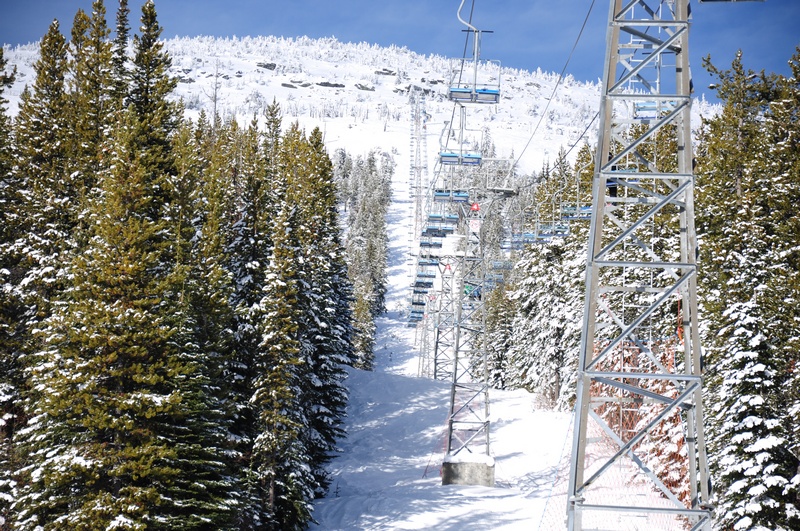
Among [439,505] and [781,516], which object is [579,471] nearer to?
[781,516]

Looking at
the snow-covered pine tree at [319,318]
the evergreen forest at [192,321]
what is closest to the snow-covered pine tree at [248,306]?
the evergreen forest at [192,321]

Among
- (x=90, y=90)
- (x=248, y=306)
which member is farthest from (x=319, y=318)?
(x=90, y=90)

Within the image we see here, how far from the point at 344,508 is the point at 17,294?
14.5m

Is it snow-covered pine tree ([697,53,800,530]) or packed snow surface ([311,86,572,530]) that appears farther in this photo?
packed snow surface ([311,86,572,530])

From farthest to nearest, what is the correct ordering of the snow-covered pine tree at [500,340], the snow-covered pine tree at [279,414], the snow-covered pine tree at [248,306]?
the snow-covered pine tree at [500,340], the snow-covered pine tree at [279,414], the snow-covered pine tree at [248,306]

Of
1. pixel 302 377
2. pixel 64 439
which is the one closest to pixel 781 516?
pixel 302 377

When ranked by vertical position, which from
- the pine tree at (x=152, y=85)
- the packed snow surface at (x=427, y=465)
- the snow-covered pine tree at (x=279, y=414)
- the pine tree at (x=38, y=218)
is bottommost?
the packed snow surface at (x=427, y=465)

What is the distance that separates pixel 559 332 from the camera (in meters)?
41.0

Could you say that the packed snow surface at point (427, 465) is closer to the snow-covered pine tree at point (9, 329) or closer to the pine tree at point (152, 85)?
the snow-covered pine tree at point (9, 329)

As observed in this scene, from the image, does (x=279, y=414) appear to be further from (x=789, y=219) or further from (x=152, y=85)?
(x=789, y=219)

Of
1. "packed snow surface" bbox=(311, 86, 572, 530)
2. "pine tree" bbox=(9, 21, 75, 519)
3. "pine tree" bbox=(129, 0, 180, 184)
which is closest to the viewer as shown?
"packed snow surface" bbox=(311, 86, 572, 530)

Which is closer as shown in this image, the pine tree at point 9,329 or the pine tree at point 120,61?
the pine tree at point 9,329

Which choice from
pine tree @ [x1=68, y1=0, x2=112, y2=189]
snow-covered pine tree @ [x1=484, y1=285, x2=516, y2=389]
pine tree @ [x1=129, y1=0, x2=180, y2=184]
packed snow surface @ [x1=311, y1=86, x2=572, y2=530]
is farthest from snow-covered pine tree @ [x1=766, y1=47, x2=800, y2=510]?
snow-covered pine tree @ [x1=484, y1=285, x2=516, y2=389]

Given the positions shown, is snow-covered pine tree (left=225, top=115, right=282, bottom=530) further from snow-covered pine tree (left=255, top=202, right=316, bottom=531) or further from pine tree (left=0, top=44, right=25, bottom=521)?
pine tree (left=0, top=44, right=25, bottom=521)
